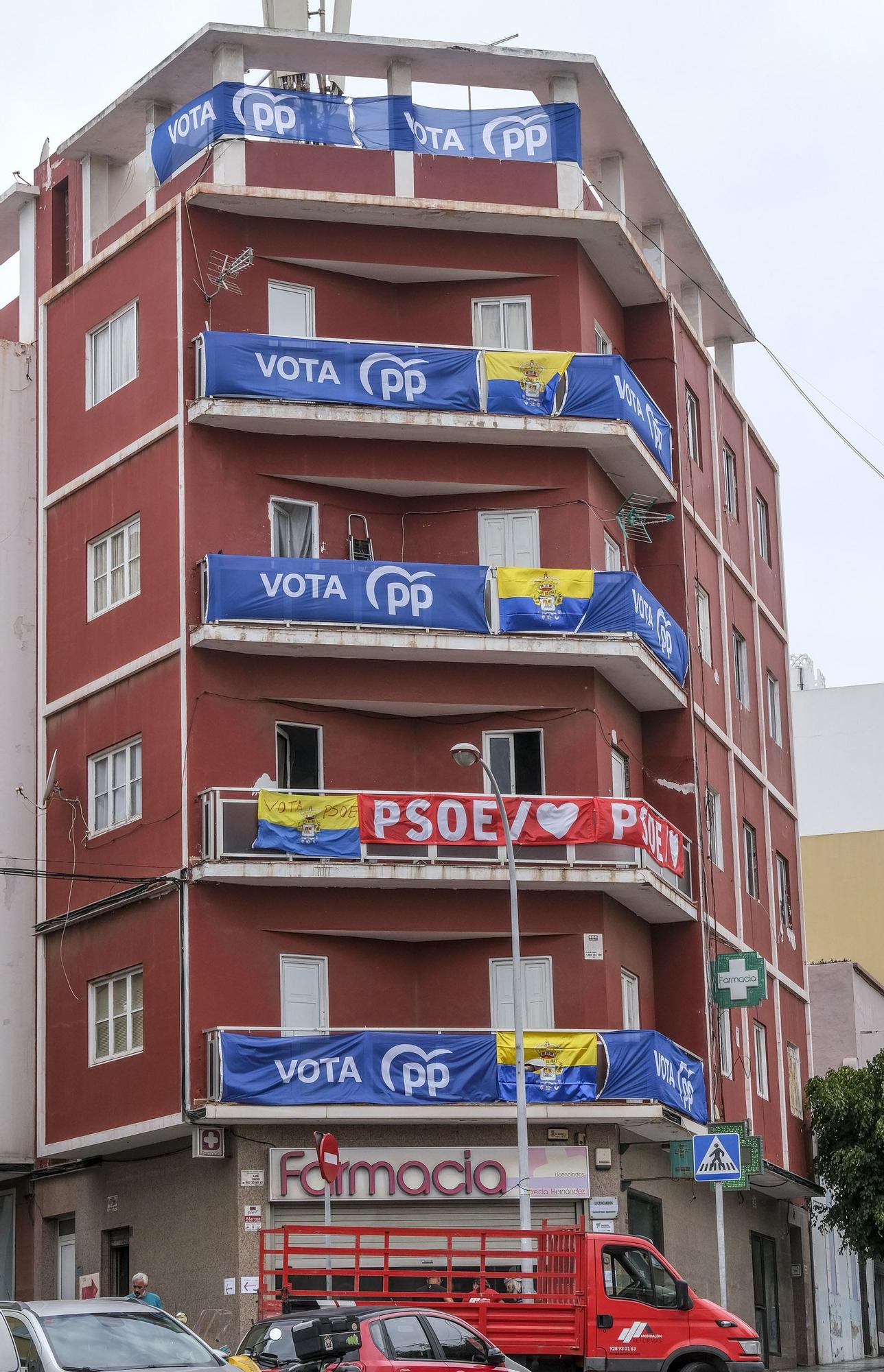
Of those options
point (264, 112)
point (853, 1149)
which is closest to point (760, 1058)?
point (853, 1149)

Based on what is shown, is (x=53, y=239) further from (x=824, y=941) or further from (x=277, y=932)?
Answer: (x=824, y=941)

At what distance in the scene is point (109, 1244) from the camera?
3428 cm

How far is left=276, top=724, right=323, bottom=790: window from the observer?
114 feet

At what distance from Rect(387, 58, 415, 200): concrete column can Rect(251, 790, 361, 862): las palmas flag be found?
11093 mm

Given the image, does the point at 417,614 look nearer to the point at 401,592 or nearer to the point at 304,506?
the point at 401,592

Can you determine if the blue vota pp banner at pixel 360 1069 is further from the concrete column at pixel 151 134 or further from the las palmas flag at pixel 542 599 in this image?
the concrete column at pixel 151 134

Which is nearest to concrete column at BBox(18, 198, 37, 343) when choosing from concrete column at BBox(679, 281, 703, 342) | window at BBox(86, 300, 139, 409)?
window at BBox(86, 300, 139, 409)

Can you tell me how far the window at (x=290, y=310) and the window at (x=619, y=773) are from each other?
929cm

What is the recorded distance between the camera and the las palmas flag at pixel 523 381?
35.7 metres

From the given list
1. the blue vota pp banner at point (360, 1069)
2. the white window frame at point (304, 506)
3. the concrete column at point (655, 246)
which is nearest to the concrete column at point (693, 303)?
the concrete column at point (655, 246)

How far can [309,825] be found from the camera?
33406 mm

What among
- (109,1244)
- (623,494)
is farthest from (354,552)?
(109,1244)

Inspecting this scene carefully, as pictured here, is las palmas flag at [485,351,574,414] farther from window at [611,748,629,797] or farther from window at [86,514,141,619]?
window at [86,514,141,619]

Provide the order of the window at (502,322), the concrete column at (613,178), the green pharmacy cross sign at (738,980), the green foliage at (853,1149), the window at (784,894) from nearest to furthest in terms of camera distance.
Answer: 1. the green pharmacy cross sign at (738,980)
2. the window at (502,322)
3. the concrete column at (613,178)
4. the green foliage at (853,1149)
5. the window at (784,894)
